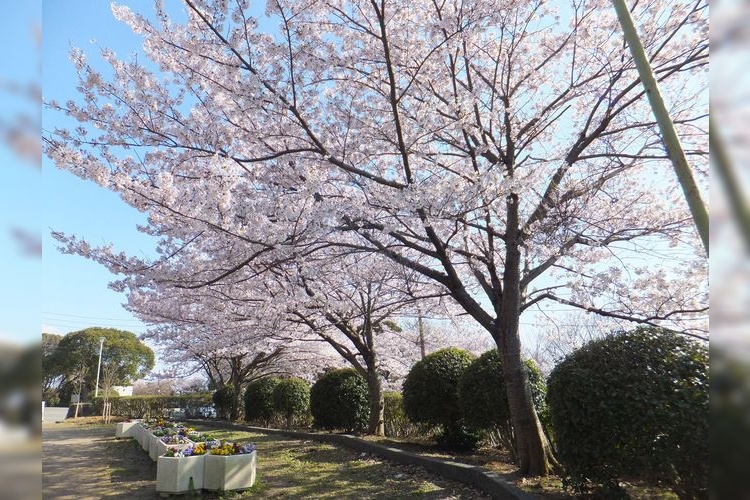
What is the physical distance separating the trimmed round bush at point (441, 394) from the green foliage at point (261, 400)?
325 inches

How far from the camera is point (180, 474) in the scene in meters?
5.39

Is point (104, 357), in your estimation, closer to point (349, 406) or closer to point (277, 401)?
point (277, 401)

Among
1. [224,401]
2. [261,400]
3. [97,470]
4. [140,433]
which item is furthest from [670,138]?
[224,401]

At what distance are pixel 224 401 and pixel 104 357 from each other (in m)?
16.3

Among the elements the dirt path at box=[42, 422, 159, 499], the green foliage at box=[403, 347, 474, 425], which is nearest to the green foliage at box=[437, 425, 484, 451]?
the green foliage at box=[403, 347, 474, 425]

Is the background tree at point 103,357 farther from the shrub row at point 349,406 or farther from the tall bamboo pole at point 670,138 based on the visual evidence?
the tall bamboo pole at point 670,138

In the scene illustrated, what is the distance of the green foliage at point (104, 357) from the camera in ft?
90.6

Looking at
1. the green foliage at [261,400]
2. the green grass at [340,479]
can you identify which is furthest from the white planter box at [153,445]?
the green foliage at [261,400]

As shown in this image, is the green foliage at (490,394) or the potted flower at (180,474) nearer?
the potted flower at (180,474)

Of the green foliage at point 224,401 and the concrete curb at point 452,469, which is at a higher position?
the concrete curb at point 452,469

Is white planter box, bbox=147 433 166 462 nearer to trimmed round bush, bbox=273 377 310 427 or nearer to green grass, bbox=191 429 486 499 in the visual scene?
green grass, bbox=191 429 486 499

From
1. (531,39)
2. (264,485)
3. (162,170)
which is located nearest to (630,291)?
(531,39)

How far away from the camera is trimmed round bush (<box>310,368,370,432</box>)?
10766 mm

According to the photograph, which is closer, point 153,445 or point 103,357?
point 153,445
